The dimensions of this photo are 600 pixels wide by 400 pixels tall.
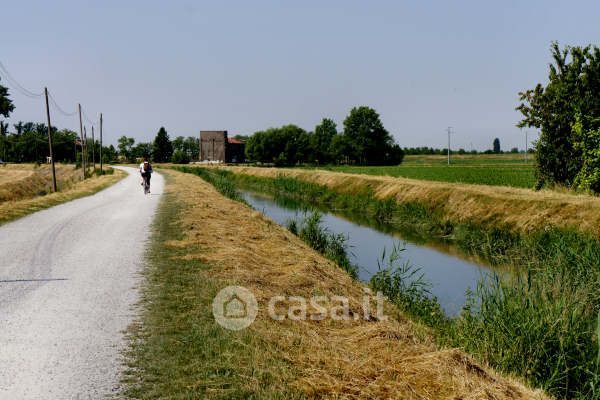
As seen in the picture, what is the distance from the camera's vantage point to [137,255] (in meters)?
9.79

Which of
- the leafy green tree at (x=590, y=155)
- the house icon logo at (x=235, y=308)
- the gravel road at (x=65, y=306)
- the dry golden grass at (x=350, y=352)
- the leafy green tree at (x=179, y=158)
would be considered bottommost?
the dry golden grass at (x=350, y=352)

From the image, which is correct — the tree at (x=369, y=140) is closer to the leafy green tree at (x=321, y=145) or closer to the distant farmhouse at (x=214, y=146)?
the leafy green tree at (x=321, y=145)

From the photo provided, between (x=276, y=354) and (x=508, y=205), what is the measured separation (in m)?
16.0

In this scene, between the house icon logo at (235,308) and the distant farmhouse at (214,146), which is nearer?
the house icon logo at (235,308)

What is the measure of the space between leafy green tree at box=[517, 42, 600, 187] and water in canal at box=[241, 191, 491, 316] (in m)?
7.83

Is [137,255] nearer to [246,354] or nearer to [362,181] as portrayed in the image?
[246,354]

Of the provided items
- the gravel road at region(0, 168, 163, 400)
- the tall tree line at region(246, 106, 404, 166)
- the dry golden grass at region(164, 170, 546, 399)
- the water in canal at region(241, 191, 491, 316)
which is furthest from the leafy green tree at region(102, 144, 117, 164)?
the dry golden grass at region(164, 170, 546, 399)

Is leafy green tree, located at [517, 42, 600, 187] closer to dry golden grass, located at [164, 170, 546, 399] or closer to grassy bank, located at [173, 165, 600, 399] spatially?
grassy bank, located at [173, 165, 600, 399]

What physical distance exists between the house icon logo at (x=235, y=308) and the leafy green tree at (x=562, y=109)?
17387mm

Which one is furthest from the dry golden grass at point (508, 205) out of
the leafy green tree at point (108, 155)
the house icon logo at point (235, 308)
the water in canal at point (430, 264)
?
the leafy green tree at point (108, 155)

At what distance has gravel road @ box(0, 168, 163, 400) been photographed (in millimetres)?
4438

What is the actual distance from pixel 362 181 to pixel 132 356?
30806mm

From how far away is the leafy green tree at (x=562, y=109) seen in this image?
787 inches

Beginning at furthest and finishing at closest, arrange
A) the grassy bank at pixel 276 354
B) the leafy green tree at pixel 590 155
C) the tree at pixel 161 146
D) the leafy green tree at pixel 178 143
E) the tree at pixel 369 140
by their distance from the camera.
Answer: the leafy green tree at pixel 178 143 < the tree at pixel 161 146 < the tree at pixel 369 140 < the leafy green tree at pixel 590 155 < the grassy bank at pixel 276 354
